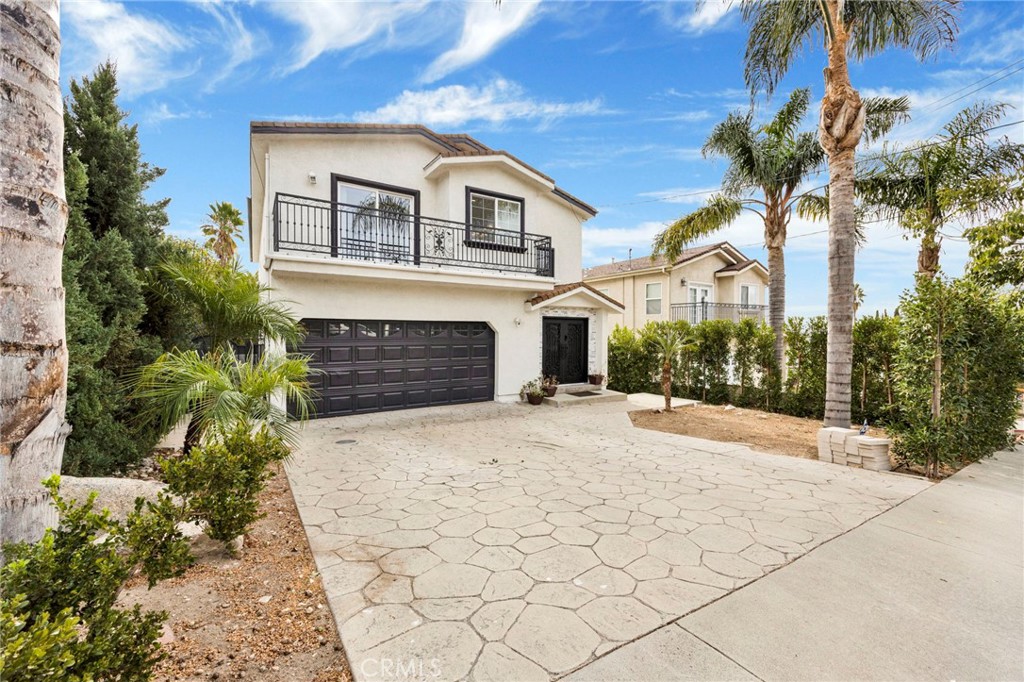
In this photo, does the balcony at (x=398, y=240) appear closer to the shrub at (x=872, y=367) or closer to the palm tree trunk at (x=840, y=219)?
the palm tree trunk at (x=840, y=219)

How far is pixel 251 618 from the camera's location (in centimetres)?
295

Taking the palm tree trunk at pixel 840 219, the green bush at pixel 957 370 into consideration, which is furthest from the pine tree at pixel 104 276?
the green bush at pixel 957 370

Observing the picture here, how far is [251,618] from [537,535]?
2402mm

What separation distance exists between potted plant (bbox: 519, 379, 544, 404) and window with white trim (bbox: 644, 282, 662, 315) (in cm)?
1137

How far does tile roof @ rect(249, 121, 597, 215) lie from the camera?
372 inches

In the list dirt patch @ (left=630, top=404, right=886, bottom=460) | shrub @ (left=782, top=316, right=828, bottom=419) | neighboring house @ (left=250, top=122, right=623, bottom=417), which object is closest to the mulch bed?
dirt patch @ (left=630, top=404, right=886, bottom=460)

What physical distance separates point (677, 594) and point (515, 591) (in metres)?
1.22

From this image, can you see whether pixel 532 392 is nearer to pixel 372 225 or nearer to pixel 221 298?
pixel 372 225

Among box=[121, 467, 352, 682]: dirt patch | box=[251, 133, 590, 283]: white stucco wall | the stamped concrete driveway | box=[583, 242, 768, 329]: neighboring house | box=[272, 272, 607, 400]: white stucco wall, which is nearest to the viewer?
box=[121, 467, 352, 682]: dirt patch

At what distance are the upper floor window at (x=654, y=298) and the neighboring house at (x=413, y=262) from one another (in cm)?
821

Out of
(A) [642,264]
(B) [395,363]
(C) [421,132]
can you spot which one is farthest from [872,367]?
(A) [642,264]

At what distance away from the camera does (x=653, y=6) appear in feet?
29.2

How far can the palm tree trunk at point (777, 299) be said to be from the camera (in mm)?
11825

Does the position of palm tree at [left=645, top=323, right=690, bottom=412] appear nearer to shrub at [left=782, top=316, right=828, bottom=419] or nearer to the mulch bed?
the mulch bed
